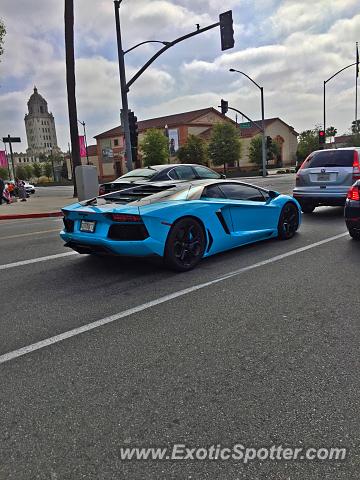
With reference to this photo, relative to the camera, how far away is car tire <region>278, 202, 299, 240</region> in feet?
24.6

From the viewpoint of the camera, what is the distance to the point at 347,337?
11.3 feet

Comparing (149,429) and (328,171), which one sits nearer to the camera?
(149,429)

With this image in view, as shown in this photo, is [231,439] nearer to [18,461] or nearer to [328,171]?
[18,461]

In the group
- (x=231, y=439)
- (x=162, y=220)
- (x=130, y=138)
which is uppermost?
(x=130, y=138)

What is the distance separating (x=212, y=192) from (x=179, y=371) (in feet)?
12.6

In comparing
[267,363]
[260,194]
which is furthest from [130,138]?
[267,363]

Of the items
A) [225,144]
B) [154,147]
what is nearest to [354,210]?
[225,144]

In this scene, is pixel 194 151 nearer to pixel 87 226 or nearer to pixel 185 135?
pixel 185 135

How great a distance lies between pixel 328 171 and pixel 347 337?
24.3ft

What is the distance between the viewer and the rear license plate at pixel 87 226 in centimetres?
555

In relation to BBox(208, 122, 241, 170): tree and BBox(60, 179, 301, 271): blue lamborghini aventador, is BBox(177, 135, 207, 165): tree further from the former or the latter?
BBox(60, 179, 301, 271): blue lamborghini aventador

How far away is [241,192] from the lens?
6887 mm

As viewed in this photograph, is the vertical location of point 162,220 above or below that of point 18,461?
above

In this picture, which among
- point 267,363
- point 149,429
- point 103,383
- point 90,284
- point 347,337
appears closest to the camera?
point 149,429
